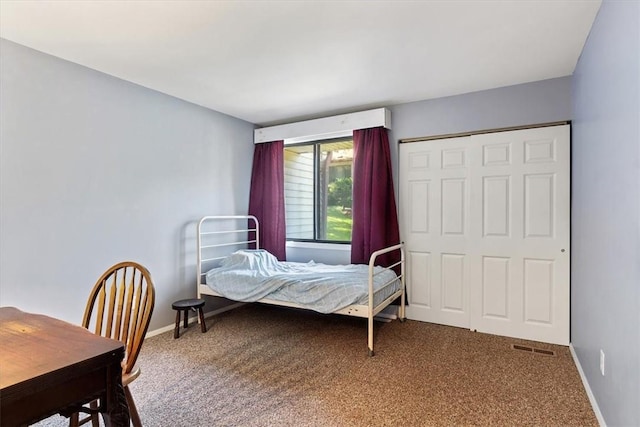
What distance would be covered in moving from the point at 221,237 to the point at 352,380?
7.62ft

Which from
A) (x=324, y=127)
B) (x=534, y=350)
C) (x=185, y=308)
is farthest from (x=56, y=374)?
(x=324, y=127)

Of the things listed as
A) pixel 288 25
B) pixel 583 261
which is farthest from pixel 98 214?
pixel 583 261

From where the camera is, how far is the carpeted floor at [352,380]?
6.40 ft

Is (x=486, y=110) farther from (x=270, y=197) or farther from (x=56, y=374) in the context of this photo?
(x=56, y=374)

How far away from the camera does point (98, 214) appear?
285 centimetres

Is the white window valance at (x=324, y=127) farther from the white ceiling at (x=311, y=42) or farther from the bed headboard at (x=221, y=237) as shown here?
the bed headboard at (x=221, y=237)

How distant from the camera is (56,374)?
97 centimetres

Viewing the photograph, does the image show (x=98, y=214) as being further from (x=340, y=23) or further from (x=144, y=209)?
(x=340, y=23)

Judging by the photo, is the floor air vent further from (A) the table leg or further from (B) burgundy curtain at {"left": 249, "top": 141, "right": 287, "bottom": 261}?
(A) the table leg

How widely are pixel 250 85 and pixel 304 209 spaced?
5.81ft

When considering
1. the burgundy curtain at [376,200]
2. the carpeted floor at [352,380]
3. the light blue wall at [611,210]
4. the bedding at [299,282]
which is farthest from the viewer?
the burgundy curtain at [376,200]

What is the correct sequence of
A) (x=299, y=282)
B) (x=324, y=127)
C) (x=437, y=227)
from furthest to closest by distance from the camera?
1. (x=324, y=127)
2. (x=437, y=227)
3. (x=299, y=282)

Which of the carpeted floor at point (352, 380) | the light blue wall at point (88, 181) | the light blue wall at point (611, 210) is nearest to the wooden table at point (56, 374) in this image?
the carpeted floor at point (352, 380)

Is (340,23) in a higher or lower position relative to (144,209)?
higher
